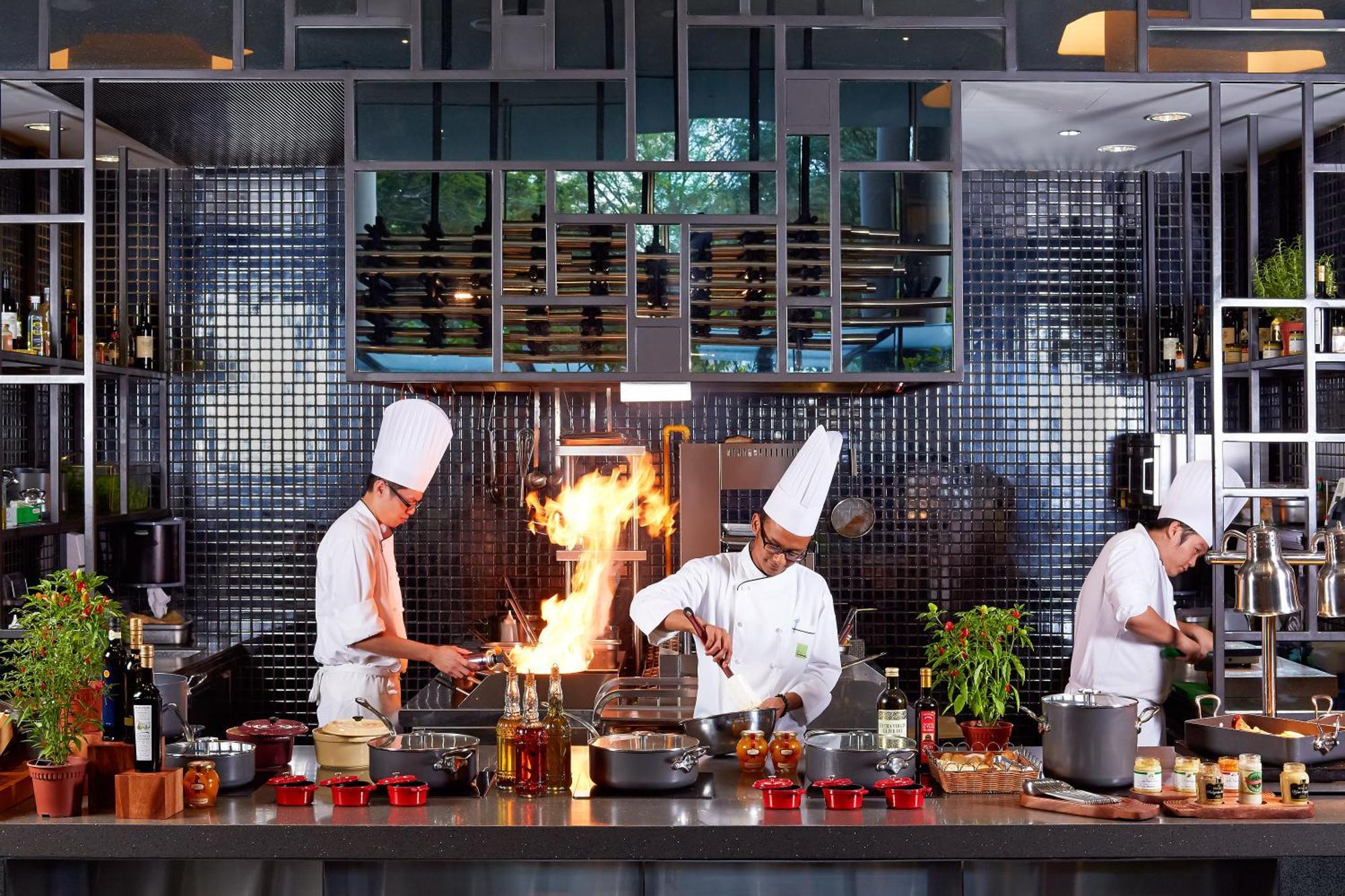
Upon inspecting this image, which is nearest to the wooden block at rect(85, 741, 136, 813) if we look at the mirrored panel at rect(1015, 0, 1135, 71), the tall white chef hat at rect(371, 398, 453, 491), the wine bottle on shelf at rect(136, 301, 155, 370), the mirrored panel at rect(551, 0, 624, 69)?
the tall white chef hat at rect(371, 398, 453, 491)

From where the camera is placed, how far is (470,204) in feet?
12.8

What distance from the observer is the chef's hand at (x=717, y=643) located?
3627mm

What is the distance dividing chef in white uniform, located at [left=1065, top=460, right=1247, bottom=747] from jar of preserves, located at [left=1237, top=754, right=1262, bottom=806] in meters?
1.52

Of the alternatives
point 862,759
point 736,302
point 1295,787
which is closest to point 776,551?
point 736,302

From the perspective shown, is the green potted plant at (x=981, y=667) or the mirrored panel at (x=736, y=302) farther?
the mirrored panel at (x=736, y=302)

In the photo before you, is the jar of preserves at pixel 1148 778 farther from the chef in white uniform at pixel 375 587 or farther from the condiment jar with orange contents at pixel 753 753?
the chef in white uniform at pixel 375 587

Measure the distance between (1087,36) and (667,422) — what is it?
256 cm

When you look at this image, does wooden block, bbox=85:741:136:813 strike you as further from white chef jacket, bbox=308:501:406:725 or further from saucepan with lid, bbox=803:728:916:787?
saucepan with lid, bbox=803:728:916:787

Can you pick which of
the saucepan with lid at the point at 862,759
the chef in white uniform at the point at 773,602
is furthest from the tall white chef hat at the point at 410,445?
the saucepan with lid at the point at 862,759

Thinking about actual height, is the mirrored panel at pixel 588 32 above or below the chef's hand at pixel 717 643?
above

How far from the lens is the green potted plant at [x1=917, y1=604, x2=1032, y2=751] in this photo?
3.08 m

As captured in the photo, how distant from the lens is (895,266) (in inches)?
155

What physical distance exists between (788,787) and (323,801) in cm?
109

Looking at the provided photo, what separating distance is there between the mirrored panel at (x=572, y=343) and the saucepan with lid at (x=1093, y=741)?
65.3 inches
